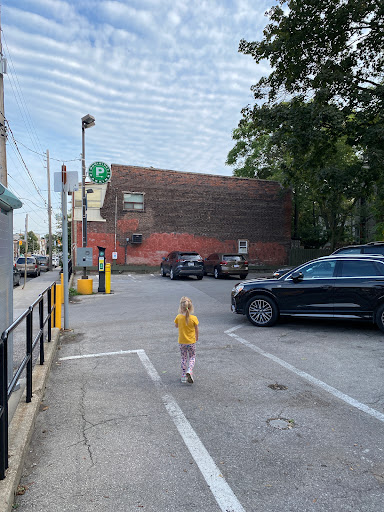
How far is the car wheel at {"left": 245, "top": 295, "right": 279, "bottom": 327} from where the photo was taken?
30.6ft

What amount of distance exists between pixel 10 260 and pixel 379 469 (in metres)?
4.23

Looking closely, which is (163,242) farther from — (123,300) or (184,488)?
(184,488)

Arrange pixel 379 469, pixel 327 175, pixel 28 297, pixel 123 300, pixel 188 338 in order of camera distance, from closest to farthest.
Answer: pixel 379 469, pixel 188 338, pixel 123 300, pixel 28 297, pixel 327 175

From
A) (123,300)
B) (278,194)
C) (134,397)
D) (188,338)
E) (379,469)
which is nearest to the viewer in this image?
(379,469)

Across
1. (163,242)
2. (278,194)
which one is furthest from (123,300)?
(278,194)

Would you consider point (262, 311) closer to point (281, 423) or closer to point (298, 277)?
point (298, 277)

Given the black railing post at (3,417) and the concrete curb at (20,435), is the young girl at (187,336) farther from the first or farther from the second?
the black railing post at (3,417)

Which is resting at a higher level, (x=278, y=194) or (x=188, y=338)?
(x=278, y=194)

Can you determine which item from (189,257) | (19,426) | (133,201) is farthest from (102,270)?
(19,426)

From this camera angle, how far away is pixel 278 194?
3381 centimetres

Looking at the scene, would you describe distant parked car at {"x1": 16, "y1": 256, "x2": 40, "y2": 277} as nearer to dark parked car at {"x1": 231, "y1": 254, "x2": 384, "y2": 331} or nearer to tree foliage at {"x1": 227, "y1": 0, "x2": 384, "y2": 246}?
tree foliage at {"x1": 227, "y1": 0, "x2": 384, "y2": 246}

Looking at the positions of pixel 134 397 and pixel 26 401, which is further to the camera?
pixel 134 397

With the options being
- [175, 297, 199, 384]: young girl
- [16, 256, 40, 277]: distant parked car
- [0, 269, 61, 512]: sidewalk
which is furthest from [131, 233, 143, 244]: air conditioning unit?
[175, 297, 199, 384]: young girl

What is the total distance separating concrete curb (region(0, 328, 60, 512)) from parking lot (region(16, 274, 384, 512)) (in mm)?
139
